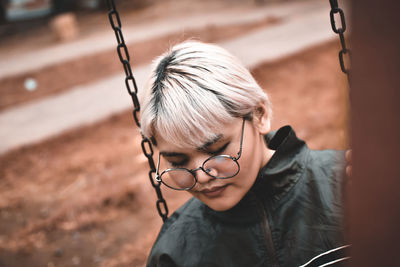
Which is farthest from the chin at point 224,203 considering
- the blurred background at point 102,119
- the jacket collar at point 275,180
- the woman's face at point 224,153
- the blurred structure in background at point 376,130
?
the blurred structure in background at point 376,130

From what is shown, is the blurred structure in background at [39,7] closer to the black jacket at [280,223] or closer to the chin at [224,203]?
the black jacket at [280,223]

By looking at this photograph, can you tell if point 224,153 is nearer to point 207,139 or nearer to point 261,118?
point 207,139

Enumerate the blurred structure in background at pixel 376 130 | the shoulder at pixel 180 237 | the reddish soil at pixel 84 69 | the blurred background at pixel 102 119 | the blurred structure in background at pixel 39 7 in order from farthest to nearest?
the blurred structure in background at pixel 39 7 < the reddish soil at pixel 84 69 < the blurred background at pixel 102 119 < the shoulder at pixel 180 237 < the blurred structure in background at pixel 376 130

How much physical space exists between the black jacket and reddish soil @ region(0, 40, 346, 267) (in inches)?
34.1

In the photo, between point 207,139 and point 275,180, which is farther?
point 275,180

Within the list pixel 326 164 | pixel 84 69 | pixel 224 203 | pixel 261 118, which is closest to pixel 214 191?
pixel 224 203

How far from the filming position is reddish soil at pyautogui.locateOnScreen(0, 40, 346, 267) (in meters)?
2.71

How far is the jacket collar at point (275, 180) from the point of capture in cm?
119

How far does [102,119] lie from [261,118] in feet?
10.9

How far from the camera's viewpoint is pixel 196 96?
107 cm

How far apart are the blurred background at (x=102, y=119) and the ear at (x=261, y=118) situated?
0.26 metres

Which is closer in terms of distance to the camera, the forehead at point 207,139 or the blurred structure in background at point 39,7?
the forehead at point 207,139

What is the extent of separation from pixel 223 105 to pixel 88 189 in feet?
8.29

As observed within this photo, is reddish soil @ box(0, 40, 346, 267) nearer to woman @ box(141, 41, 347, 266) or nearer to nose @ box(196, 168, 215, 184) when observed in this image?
woman @ box(141, 41, 347, 266)
